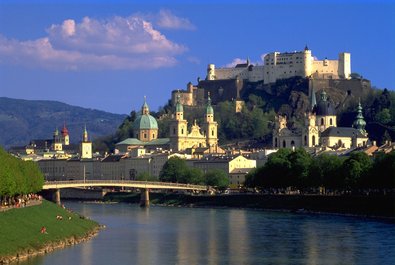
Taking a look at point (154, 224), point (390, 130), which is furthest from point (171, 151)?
point (154, 224)

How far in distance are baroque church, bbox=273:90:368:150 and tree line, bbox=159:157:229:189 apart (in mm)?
17024

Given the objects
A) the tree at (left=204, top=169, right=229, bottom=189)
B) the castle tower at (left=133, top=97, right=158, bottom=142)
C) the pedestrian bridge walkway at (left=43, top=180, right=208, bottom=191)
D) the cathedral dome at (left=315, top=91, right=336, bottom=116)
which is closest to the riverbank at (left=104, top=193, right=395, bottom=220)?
the pedestrian bridge walkway at (left=43, top=180, right=208, bottom=191)

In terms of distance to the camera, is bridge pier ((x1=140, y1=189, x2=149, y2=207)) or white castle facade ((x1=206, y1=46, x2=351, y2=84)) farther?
white castle facade ((x1=206, y1=46, x2=351, y2=84))

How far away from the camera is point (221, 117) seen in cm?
16350

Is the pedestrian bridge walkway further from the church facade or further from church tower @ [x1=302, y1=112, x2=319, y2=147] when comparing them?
the church facade

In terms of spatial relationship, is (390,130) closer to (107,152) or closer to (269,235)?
(107,152)

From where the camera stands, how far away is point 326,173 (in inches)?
3447

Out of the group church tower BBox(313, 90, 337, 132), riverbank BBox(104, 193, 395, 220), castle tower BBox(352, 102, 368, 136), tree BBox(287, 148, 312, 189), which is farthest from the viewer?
church tower BBox(313, 90, 337, 132)

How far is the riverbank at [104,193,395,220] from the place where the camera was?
74938 mm

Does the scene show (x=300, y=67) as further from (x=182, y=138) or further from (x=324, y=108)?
(x=182, y=138)

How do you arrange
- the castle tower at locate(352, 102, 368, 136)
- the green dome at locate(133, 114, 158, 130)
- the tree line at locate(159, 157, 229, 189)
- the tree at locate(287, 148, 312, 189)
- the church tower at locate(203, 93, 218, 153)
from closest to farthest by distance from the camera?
1. the tree at locate(287, 148, 312, 189)
2. the tree line at locate(159, 157, 229, 189)
3. the castle tower at locate(352, 102, 368, 136)
4. the church tower at locate(203, 93, 218, 153)
5. the green dome at locate(133, 114, 158, 130)

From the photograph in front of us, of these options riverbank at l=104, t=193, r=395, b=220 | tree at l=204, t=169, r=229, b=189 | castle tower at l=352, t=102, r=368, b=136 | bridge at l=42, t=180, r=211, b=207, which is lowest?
riverbank at l=104, t=193, r=395, b=220

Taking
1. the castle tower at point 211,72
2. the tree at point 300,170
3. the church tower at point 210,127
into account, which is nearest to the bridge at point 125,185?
the tree at point 300,170

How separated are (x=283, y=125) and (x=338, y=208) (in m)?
A: 67.0
